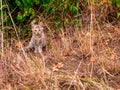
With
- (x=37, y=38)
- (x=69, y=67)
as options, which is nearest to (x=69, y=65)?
(x=69, y=67)

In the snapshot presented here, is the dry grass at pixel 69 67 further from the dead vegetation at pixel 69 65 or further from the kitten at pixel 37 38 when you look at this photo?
the kitten at pixel 37 38

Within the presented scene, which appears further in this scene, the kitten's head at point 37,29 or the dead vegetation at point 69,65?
the kitten's head at point 37,29

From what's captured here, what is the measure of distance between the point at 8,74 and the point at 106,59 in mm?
1119

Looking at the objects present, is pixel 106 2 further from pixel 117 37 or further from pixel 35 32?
pixel 35 32

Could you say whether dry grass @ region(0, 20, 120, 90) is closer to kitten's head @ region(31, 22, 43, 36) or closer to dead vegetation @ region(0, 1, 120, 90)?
dead vegetation @ region(0, 1, 120, 90)

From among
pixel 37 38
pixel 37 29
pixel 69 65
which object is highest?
pixel 37 29

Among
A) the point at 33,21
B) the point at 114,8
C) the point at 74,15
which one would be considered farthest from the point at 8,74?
the point at 114,8

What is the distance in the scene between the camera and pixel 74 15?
20.0ft

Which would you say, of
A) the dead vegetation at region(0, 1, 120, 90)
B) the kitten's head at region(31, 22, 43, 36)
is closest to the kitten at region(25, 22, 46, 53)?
the kitten's head at region(31, 22, 43, 36)

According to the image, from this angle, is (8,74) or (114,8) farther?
(114,8)

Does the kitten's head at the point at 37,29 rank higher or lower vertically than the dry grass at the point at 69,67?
higher

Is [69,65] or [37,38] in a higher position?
[37,38]

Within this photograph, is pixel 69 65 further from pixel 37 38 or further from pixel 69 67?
pixel 37 38

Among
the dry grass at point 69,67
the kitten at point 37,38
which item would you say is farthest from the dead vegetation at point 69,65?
the kitten at point 37,38
